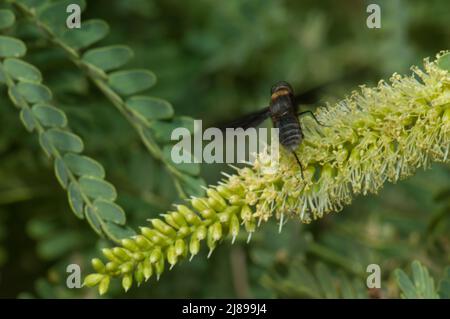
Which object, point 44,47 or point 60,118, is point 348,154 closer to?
point 60,118

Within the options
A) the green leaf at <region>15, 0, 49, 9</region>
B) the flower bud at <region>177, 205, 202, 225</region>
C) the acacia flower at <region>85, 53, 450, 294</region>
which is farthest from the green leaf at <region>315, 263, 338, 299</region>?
the green leaf at <region>15, 0, 49, 9</region>

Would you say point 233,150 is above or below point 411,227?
above

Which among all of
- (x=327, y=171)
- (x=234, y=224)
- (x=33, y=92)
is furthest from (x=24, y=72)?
(x=327, y=171)

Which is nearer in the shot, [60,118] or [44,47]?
[60,118]

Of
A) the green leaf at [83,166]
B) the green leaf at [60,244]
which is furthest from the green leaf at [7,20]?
the green leaf at [60,244]

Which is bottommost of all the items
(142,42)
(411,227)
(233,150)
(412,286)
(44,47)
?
(412,286)

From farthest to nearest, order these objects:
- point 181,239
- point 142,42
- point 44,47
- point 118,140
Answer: point 142,42 → point 118,140 → point 44,47 → point 181,239

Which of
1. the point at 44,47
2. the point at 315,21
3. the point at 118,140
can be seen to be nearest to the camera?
the point at 44,47

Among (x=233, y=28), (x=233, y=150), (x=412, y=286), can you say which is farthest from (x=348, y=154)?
(x=233, y=28)
